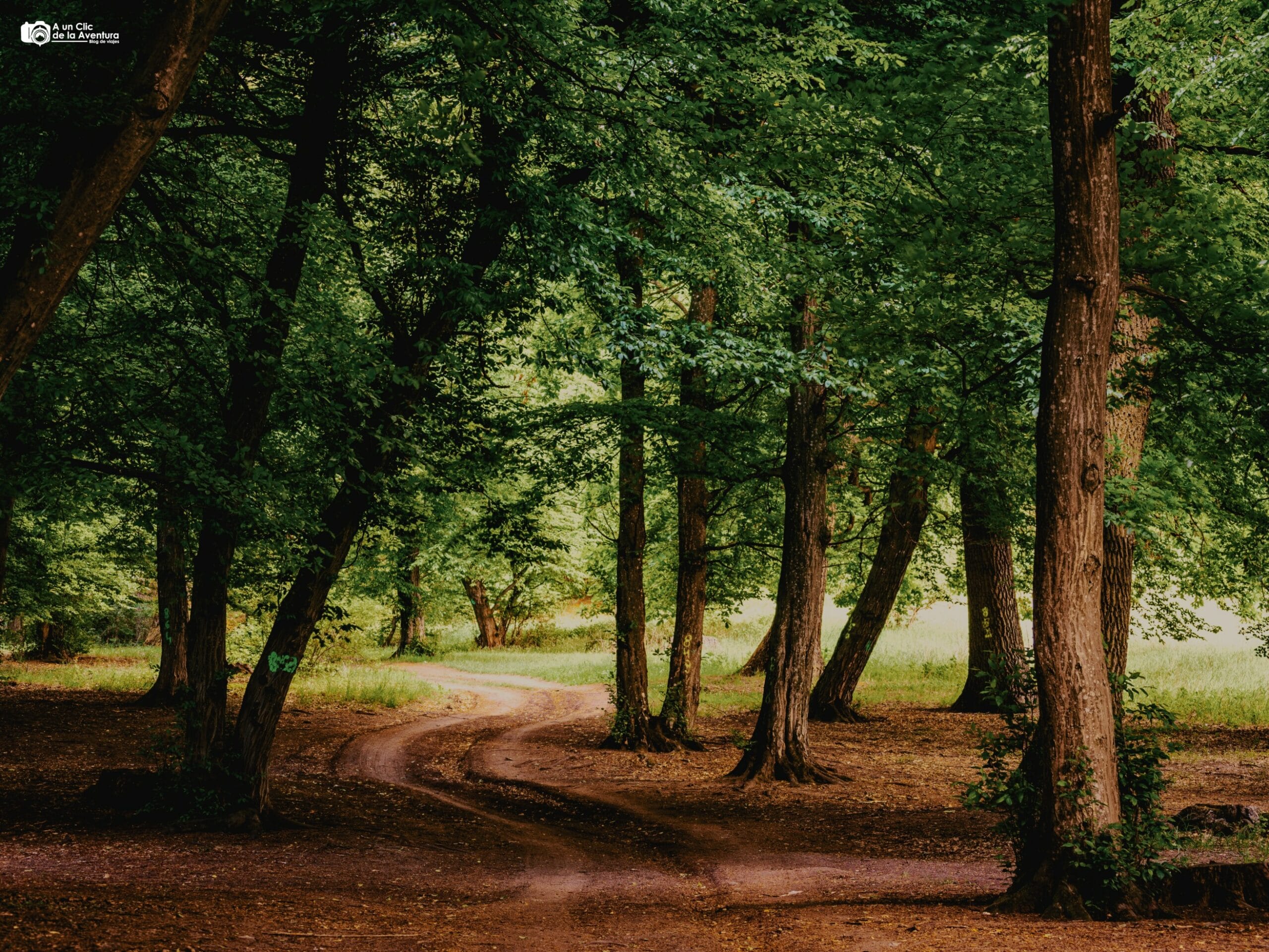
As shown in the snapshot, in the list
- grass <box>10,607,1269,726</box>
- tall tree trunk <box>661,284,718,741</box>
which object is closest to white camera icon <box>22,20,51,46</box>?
tall tree trunk <box>661,284,718,741</box>

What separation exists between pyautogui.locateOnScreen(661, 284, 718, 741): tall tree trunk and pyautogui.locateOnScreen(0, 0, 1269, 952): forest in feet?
0.24

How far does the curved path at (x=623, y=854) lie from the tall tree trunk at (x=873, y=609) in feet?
19.6

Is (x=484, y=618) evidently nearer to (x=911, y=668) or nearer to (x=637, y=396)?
(x=911, y=668)

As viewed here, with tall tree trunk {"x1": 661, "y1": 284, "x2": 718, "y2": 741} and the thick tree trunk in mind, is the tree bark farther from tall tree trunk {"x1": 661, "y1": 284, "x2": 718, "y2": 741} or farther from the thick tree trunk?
tall tree trunk {"x1": 661, "y1": 284, "x2": 718, "y2": 741}

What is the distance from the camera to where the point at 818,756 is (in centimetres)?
1497

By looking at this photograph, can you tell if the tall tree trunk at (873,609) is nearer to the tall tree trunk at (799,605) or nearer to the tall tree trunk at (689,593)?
the tall tree trunk at (689,593)

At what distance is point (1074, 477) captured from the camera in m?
6.06

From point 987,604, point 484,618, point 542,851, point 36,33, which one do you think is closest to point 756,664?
point 987,604

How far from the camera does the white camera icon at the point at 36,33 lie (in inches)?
253

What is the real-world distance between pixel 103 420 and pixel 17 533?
51.3 feet

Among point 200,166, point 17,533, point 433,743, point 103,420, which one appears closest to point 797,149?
point 200,166

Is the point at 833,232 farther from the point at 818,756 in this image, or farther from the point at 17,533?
the point at 17,533

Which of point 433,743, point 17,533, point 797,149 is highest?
point 797,149

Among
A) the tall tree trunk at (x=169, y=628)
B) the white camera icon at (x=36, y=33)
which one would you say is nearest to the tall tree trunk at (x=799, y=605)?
the tall tree trunk at (x=169, y=628)
